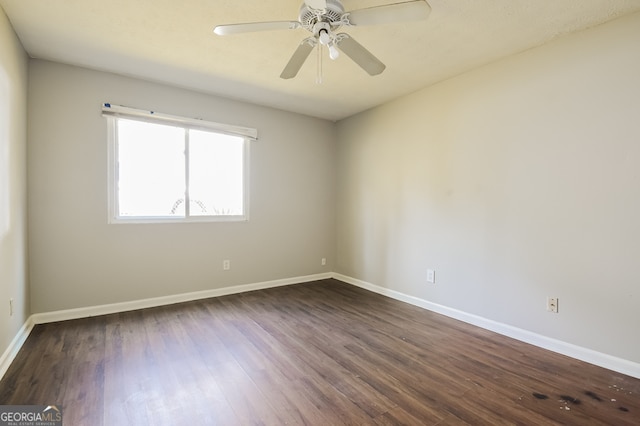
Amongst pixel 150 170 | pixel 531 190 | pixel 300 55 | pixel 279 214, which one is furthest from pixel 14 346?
pixel 531 190

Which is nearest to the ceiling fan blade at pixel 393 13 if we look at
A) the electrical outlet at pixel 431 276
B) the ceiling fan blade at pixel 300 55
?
the ceiling fan blade at pixel 300 55

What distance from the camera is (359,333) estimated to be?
2.66 meters

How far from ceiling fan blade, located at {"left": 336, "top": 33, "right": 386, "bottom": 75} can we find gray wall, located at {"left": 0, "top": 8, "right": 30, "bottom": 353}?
228cm

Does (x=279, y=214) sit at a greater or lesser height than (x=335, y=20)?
lesser

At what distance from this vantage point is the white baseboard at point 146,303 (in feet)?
9.23

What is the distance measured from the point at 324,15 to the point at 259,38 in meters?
0.88

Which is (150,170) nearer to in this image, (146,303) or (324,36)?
(146,303)

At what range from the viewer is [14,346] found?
2.19 m

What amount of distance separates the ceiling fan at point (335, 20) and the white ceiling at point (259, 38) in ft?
1.05

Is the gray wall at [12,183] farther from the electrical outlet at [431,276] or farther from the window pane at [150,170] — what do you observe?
the electrical outlet at [431,276]

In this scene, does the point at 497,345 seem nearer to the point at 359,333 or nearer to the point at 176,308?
the point at 359,333

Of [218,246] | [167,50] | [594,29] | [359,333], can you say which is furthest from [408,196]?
[167,50]

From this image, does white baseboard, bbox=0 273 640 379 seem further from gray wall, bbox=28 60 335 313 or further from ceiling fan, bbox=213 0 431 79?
ceiling fan, bbox=213 0 431 79

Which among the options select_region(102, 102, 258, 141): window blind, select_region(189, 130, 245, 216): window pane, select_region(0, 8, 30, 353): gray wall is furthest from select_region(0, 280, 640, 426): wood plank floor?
select_region(102, 102, 258, 141): window blind
